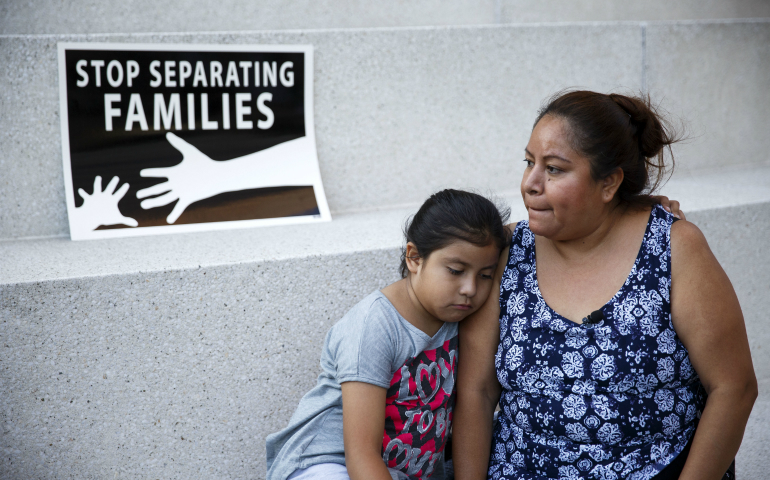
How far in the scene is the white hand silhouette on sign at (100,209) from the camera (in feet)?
6.51

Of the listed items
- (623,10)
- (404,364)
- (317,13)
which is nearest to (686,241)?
(404,364)

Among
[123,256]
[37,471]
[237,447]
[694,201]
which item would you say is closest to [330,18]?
[123,256]

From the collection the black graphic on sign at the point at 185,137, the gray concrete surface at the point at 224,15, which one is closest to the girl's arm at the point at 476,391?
the black graphic on sign at the point at 185,137

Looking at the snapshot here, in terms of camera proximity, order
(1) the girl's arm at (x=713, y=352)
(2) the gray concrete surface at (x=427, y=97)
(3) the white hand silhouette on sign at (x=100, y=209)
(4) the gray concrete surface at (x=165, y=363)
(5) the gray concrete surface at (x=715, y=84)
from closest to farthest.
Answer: (1) the girl's arm at (x=713, y=352) < (4) the gray concrete surface at (x=165, y=363) < (3) the white hand silhouette on sign at (x=100, y=209) < (2) the gray concrete surface at (x=427, y=97) < (5) the gray concrete surface at (x=715, y=84)

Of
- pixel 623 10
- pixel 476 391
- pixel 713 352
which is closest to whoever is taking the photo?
pixel 713 352

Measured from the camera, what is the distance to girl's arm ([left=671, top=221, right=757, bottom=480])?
135 cm

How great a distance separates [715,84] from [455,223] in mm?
1943

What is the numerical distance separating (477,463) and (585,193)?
2.30ft

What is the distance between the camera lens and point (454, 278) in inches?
57.7

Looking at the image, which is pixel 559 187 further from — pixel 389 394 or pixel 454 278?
pixel 389 394

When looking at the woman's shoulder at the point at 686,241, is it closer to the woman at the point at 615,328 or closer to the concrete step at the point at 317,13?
the woman at the point at 615,328

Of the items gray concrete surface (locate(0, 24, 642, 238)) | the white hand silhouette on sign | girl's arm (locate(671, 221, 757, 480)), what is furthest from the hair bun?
the white hand silhouette on sign

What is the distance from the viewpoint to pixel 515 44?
8.02 ft

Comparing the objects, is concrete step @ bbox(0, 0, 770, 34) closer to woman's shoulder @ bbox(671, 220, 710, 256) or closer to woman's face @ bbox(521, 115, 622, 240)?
woman's face @ bbox(521, 115, 622, 240)
